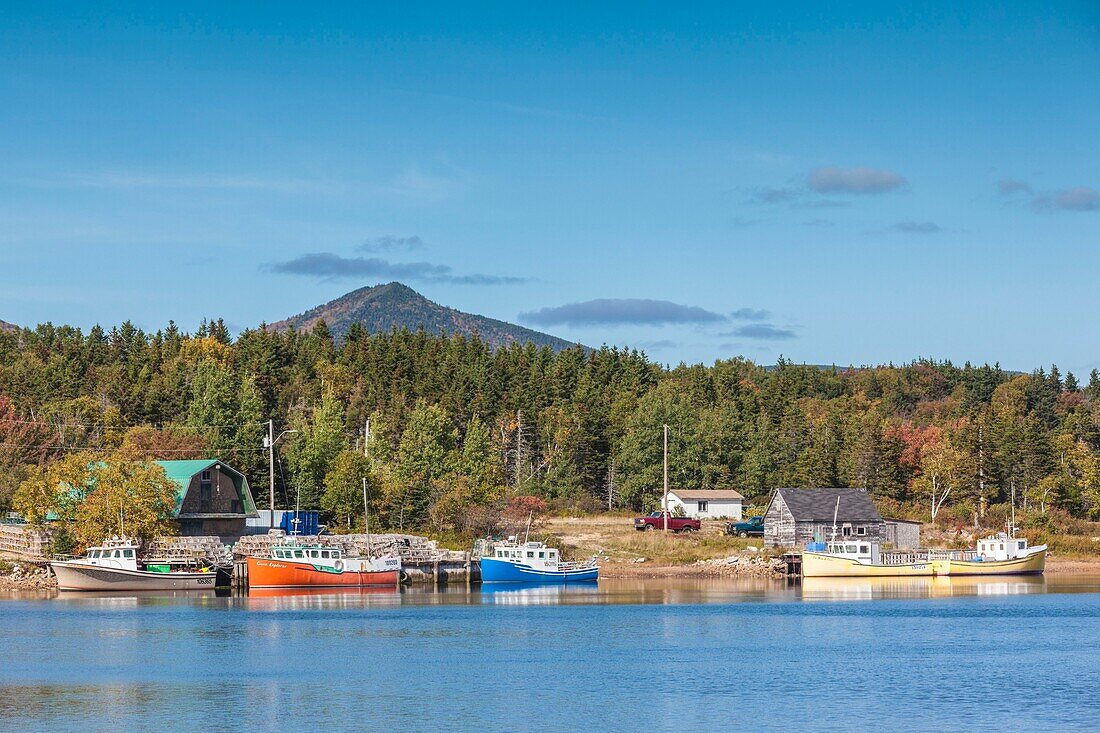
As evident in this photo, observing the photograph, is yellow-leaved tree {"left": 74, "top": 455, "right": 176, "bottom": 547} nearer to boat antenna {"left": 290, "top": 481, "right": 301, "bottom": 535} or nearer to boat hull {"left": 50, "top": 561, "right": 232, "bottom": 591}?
boat hull {"left": 50, "top": 561, "right": 232, "bottom": 591}

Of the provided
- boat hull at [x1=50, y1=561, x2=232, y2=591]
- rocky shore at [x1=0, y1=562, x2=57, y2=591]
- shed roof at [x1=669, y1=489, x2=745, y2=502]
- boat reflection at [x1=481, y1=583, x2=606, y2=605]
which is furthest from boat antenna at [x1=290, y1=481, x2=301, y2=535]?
shed roof at [x1=669, y1=489, x2=745, y2=502]

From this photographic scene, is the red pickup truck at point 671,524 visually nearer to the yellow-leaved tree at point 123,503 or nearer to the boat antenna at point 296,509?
the boat antenna at point 296,509

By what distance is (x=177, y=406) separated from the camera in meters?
129

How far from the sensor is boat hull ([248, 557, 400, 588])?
84562 mm

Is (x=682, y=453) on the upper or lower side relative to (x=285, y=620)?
upper

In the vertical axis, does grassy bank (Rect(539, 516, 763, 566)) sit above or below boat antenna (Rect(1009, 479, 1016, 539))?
below

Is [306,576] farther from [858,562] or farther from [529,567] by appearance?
[858,562]

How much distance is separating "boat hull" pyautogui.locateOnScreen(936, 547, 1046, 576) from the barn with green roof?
162 feet

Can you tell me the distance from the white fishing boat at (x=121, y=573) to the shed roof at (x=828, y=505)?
41.2 meters

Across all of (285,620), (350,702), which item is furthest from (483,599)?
(350,702)

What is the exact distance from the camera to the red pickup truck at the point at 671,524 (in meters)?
106

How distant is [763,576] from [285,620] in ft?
137

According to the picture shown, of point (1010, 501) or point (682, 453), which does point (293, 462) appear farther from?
point (1010, 501)

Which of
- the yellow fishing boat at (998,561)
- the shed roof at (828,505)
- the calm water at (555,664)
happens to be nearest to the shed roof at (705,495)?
the shed roof at (828,505)
